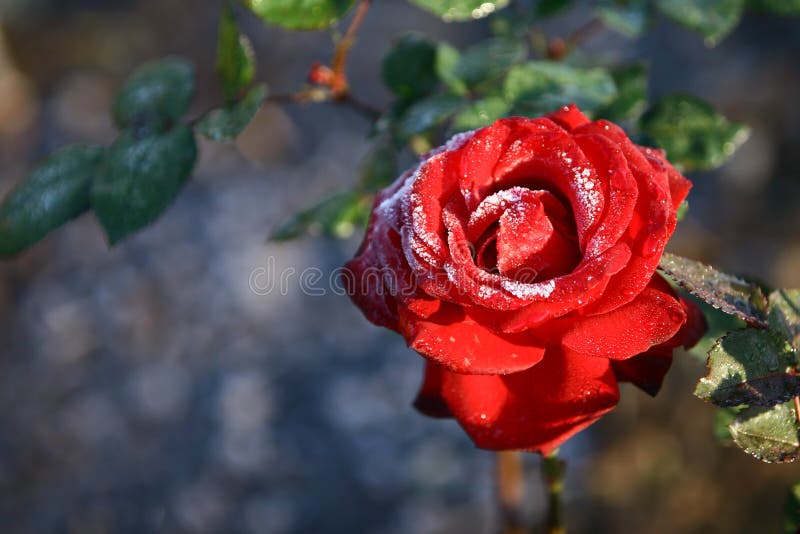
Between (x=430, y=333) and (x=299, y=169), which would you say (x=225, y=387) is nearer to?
(x=299, y=169)

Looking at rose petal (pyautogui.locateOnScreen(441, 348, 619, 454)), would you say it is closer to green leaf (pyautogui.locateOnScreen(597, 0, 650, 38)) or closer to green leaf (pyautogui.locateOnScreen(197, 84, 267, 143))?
green leaf (pyautogui.locateOnScreen(197, 84, 267, 143))

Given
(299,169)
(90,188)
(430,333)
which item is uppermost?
(430,333)

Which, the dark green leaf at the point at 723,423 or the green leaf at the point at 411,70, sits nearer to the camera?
the dark green leaf at the point at 723,423

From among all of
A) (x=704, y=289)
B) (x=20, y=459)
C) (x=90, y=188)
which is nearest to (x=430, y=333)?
(x=704, y=289)

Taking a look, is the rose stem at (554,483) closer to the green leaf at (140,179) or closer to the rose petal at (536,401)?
the rose petal at (536,401)

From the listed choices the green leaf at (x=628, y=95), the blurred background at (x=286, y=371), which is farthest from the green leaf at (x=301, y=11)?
the blurred background at (x=286, y=371)

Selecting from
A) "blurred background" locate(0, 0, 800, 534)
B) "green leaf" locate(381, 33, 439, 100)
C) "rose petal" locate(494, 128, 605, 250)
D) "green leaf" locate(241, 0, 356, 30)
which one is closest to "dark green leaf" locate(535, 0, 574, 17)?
"green leaf" locate(381, 33, 439, 100)
